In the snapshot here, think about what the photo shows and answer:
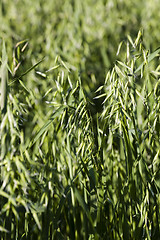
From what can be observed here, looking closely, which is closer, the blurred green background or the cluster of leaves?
the cluster of leaves

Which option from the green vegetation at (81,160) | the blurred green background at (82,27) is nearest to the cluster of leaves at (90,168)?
the green vegetation at (81,160)

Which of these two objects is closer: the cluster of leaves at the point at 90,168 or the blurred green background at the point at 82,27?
the cluster of leaves at the point at 90,168

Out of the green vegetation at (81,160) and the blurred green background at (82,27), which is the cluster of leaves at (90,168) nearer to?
the green vegetation at (81,160)

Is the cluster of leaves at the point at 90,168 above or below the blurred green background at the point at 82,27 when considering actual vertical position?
above

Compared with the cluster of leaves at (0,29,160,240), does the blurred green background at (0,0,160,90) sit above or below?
below

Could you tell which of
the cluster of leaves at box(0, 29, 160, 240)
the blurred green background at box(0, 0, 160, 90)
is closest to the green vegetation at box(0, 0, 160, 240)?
the cluster of leaves at box(0, 29, 160, 240)

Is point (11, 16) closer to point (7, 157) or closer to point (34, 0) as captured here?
point (34, 0)

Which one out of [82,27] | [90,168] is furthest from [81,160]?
[82,27]

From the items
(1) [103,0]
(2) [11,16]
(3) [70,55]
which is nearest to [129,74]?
(3) [70,55]

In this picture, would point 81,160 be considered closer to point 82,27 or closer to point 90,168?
point 90,168

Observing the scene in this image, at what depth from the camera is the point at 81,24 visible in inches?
76.8

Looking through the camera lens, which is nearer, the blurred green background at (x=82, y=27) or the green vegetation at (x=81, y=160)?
the green vegetation at (x=81, y=160)

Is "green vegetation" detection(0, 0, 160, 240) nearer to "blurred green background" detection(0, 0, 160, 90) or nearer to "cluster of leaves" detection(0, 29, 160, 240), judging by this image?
"cluster of leaves" detection(0, 29, 160, 240)

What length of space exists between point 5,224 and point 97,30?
1.50m
